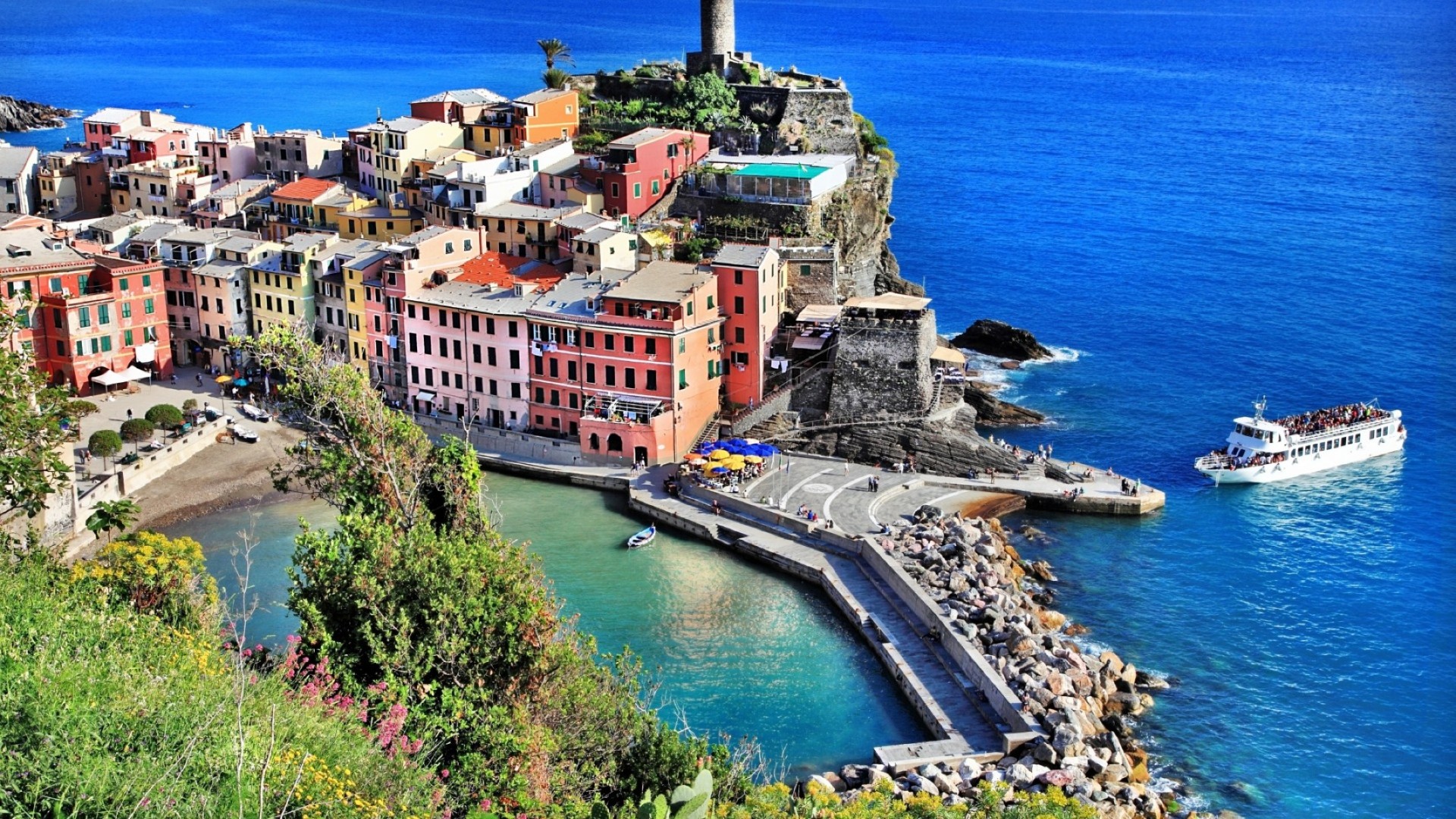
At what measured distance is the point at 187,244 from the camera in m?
68.4

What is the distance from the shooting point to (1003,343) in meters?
73.6

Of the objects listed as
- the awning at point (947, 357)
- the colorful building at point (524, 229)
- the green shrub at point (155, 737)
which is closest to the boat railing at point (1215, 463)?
the awning at point (947, 357)

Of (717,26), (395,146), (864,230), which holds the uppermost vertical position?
(717,26)

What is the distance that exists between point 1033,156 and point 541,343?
84663 mm

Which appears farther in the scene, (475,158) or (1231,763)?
(475,158)

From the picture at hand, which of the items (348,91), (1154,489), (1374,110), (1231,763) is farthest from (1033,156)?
(1231,763)

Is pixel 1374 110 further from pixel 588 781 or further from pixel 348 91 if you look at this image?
pixel 588 781

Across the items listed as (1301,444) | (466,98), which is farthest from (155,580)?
(466,98)

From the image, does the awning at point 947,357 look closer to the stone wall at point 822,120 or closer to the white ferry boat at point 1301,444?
the white ferry boat at point 1301,444

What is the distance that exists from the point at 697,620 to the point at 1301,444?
27.5 meters

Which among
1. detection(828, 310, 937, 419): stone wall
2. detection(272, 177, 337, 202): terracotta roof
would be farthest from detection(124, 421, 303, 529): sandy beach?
detection(828, 310, 937, 419): stone wall

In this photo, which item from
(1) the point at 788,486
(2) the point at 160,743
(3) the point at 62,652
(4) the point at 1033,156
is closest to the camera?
(2) the point at 160,743

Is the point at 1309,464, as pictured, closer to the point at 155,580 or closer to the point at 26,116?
the point at 155,580

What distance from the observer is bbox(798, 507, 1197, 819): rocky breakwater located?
35.5 meters
